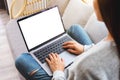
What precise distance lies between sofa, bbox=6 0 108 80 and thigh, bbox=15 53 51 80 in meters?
0.21

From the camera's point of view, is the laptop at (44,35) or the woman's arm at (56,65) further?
the laptop at (44,35)

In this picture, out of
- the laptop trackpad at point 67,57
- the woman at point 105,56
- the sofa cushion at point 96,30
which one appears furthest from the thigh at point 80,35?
the woman at point 105,56

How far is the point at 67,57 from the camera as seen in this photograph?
3.85 feet

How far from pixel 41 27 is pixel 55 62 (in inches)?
11.2

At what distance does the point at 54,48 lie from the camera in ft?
4.11

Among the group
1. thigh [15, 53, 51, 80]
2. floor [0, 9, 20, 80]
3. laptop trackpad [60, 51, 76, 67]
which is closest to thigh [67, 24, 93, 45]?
laptop trackpad [60, 51, 76, 67]

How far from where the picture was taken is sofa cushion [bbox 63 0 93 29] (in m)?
1.58

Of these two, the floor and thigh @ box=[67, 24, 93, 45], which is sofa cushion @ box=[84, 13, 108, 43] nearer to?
thigh @ box=[67, 24, 93, 45]

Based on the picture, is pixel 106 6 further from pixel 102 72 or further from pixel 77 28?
pixel 77 28

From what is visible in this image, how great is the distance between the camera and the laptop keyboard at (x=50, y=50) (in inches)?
46.4

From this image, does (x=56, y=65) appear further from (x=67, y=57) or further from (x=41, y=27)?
(x=41, y=27)

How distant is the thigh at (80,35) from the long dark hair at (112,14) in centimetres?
67

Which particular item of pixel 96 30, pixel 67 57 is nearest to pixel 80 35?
pixel 96 30

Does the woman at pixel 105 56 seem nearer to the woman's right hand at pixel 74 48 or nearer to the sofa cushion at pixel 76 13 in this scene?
the woman's right hand at pixel 74 48
